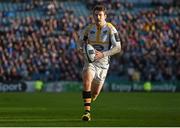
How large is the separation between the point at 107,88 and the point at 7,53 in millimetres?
5766

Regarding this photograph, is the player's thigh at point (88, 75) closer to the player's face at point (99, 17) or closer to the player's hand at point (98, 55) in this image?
the player's hand at point (98, 55)

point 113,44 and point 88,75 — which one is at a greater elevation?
point 113,44

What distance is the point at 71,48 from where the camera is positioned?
1423 inches

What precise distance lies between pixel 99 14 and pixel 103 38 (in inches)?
24.2

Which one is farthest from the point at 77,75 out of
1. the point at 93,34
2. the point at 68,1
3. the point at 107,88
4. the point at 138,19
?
the point at 93,34

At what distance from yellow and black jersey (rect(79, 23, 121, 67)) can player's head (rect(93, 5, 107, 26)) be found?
0.19 m

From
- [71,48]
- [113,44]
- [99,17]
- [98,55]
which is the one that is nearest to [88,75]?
[98,55]

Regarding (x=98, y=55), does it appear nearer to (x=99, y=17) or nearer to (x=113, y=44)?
(x=113, y=44)

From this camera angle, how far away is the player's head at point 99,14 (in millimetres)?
14168

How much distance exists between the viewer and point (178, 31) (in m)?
39.2

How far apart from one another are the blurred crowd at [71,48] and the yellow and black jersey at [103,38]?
20169 mm

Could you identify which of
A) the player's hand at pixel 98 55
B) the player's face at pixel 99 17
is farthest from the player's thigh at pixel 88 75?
the player's face at pixel 99 17

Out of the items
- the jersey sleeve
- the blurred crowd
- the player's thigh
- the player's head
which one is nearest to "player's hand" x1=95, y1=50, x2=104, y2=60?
the jersey sleeve

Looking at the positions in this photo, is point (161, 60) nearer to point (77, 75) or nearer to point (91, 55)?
point (77, 75)
